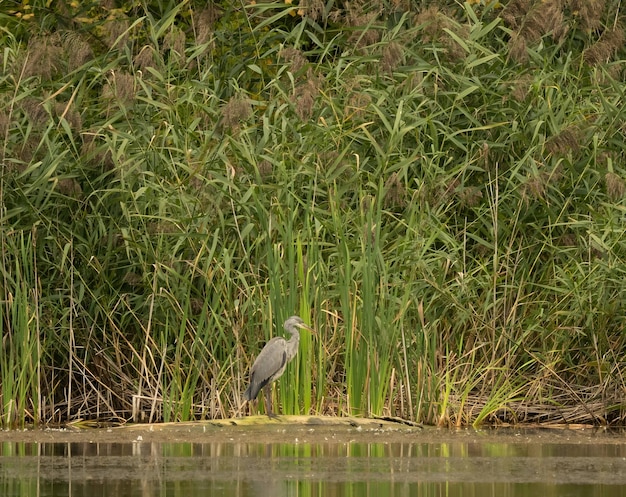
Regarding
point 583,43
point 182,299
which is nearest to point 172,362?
point 182,299

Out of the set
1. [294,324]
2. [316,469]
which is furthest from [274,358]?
[316,469]

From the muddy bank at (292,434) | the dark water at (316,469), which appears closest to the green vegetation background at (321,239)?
the muddy bank at (292,434)

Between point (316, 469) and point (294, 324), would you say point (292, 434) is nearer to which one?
point (294, 324)

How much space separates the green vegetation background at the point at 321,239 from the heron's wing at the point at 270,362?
272mm

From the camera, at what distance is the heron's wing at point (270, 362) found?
28.1 ft

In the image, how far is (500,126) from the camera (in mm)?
10281

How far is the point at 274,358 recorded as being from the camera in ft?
28.2

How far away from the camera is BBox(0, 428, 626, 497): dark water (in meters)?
6.49

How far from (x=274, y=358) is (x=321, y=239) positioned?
131 cm

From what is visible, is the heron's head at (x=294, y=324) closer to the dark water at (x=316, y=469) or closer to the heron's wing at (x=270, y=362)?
the heron's wing at (x=270, y=362)

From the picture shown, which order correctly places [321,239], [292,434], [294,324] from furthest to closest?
[321,239] → [294,324] → [292,434]

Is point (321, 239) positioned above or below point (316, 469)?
above

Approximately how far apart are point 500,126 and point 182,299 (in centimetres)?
260

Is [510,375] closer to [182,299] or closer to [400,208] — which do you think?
[400,208]
